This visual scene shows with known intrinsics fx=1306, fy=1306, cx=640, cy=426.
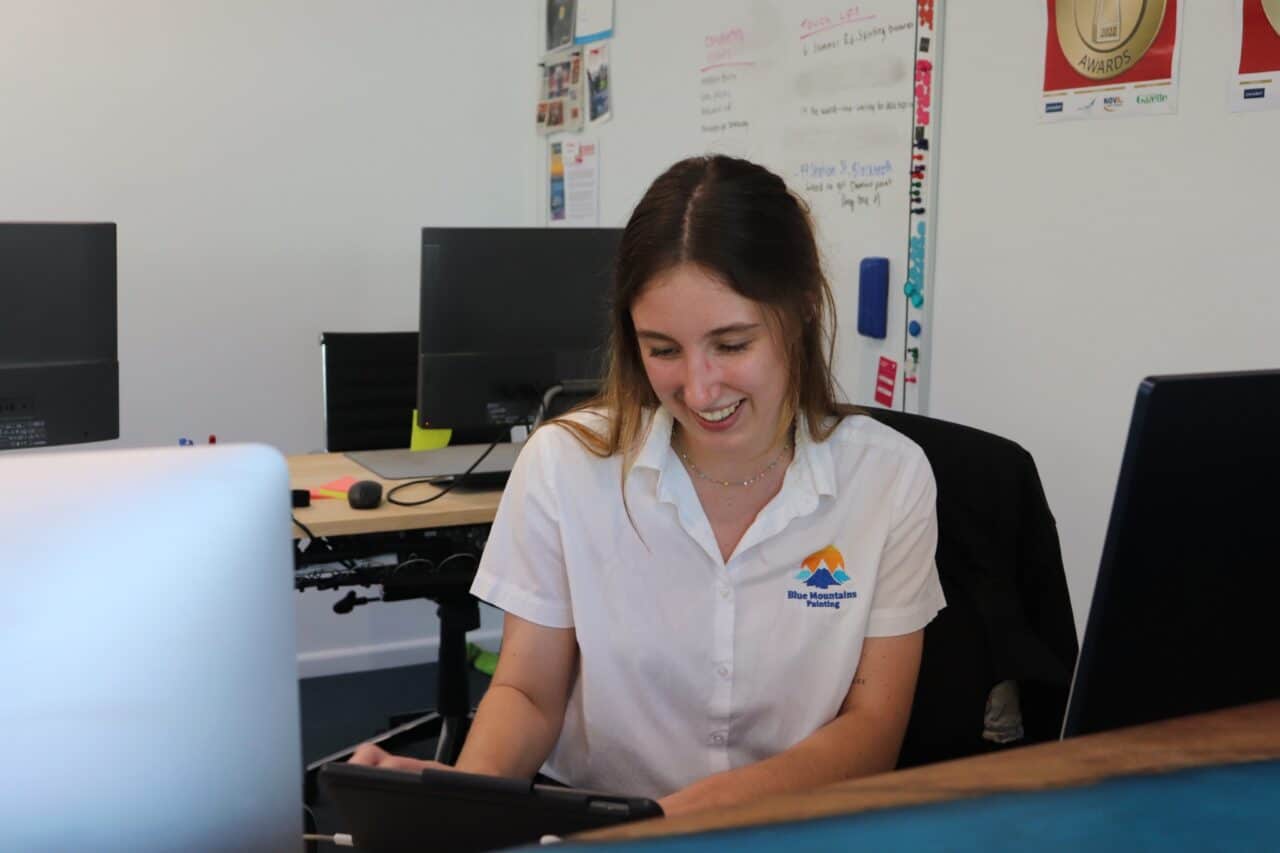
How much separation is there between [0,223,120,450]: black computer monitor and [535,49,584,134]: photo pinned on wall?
1.95 metres

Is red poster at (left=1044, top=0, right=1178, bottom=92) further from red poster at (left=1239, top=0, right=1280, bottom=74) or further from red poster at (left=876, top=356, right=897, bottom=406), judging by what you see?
red poster at (left=876, top=356, right=897, bottom=406)

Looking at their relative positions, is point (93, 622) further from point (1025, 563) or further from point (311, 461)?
point (311, 461)

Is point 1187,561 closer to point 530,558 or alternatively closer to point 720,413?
point 720,413

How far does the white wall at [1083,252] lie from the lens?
1894 millimetres

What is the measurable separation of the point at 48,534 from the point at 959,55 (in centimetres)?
211

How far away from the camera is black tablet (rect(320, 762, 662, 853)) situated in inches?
31.2

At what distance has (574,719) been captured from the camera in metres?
1.50

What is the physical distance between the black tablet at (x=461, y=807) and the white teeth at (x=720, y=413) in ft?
2.14

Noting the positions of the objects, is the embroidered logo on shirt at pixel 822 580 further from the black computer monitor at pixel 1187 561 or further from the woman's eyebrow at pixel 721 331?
the black computer monitor at pixel 1187 561

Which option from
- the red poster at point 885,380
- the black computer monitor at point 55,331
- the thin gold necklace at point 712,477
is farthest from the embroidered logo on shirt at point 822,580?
the black computer monitor at point 55,331

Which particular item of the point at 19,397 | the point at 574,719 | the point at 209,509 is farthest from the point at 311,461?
the point at 209,509

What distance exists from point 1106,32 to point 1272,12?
31cm

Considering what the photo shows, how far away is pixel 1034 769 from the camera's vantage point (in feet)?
2.14

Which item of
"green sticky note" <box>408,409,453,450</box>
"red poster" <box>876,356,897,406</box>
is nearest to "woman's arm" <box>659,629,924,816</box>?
"red poster" <box>876,356,897,406</box>
